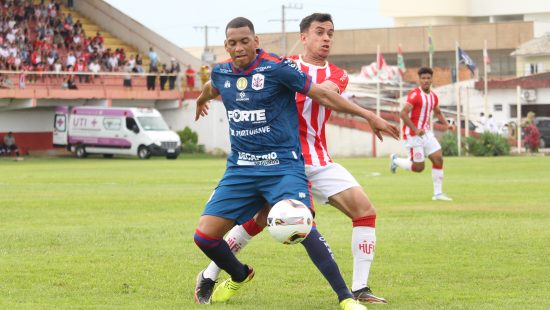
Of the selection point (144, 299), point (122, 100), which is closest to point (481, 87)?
point (122, 100)

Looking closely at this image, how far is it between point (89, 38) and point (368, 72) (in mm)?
21834

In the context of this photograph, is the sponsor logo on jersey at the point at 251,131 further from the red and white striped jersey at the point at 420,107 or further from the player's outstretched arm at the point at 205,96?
the red and white striped jersey at the point at 420,107

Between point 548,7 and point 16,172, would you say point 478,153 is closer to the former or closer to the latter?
point 16,172

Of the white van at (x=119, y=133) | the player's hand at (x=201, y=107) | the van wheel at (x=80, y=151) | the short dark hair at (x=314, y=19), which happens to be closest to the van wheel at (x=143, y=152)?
the white van at (x=119, y=133)

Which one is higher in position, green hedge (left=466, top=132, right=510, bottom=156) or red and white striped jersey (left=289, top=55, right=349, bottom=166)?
red and white striped jersey (left=289, top=55, right=349, bottom=166)

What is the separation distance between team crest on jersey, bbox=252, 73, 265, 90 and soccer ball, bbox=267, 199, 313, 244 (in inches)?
38.2

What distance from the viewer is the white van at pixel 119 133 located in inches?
2195

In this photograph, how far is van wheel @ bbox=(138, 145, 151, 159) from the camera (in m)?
55.8

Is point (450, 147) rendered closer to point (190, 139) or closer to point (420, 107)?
point (190, 139)

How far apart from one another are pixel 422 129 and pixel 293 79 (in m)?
13.1

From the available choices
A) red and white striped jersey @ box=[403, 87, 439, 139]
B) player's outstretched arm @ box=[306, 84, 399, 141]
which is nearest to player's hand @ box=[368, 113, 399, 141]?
player's outstretched arm @ box=[306, 84, 399, 141]

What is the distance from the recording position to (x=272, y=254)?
12.7 metres

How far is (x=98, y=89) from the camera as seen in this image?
58.9m

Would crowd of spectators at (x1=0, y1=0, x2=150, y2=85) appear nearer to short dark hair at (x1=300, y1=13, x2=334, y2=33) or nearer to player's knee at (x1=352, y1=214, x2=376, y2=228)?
short dark hair at (x1=300, y1=13, x2=334, y2=33)
